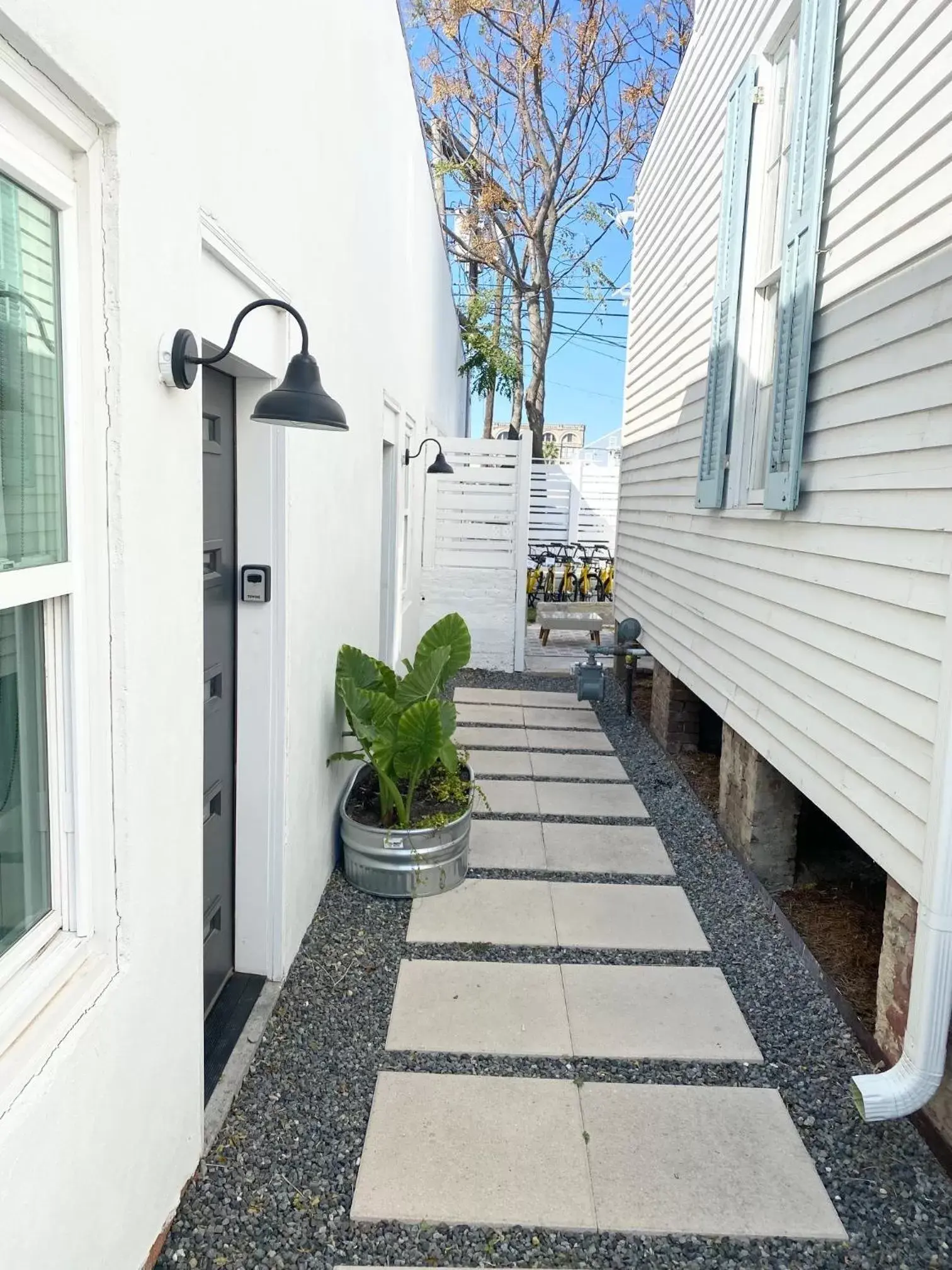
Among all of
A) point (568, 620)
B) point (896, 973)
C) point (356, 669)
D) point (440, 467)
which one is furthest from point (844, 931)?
point (568, 620)

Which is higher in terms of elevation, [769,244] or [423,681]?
[769,244]

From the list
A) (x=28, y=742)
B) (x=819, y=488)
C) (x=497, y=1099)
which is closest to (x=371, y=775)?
(x=497, y=1099)

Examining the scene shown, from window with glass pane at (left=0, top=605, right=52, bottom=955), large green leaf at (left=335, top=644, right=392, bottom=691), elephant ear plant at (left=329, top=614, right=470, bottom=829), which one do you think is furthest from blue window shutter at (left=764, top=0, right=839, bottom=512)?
window with glass pane at (left=0, top=605, right=52, bottom=955)

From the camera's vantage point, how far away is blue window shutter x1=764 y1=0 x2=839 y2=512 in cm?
359

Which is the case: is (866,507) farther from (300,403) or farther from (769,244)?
(769,244)

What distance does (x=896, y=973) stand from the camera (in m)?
2.77

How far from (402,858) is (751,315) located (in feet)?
11.2

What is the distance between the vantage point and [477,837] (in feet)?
15.3

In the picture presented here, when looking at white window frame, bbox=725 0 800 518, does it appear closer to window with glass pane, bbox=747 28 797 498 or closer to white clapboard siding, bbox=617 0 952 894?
window with glass pane, bbox=747 28 797 498

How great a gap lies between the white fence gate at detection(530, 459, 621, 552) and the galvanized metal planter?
41.5ft

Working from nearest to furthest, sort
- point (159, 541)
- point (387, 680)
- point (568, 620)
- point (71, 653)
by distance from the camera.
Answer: point (71, 653) < point (159, 541) < point (387, 680) < point (568, 620)

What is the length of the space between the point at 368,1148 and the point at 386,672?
7.44 feet

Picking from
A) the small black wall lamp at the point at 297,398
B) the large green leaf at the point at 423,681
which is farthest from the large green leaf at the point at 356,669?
the small black wall lamp at the point at 297,398

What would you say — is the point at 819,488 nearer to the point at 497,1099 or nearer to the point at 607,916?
the point at 607,916
